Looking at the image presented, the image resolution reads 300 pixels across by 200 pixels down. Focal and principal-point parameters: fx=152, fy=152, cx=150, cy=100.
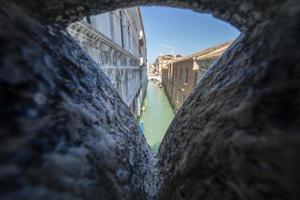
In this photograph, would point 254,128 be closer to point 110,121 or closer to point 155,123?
point 110,121

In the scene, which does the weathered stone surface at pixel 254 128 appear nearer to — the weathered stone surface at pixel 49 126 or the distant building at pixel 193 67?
the weathered stone surface at pixel 49 126

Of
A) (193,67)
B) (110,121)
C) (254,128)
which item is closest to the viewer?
(254,128)

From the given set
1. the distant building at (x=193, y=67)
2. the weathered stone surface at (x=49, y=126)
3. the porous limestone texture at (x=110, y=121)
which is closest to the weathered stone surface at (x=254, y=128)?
the porous limestone texture at (x=110, y=121)

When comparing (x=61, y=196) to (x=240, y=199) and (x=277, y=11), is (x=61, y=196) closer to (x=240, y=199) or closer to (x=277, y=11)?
(x=240, y=199)

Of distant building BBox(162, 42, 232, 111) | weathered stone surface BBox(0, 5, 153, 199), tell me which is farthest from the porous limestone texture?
distant building BBox(162, 42, 232, 111)

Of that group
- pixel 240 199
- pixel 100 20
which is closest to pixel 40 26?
pixel 240 199

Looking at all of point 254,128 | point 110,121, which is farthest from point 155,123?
point 254,128

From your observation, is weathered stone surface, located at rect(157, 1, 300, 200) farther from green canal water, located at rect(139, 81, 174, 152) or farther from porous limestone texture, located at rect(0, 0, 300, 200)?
green canal water, located at rect(139, 81, 174, 152)
